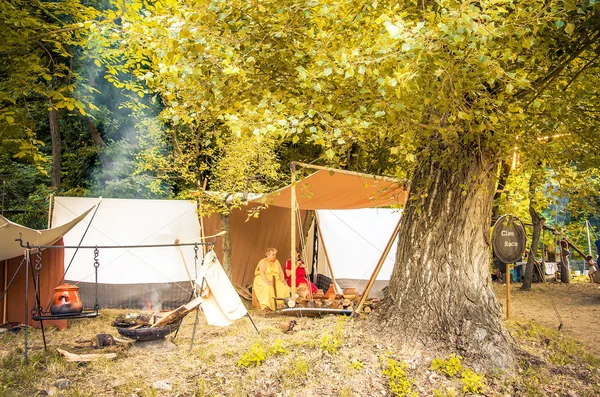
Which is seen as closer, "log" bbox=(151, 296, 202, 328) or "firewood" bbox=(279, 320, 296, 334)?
"log" bbox=(151, 296, 202, 328)

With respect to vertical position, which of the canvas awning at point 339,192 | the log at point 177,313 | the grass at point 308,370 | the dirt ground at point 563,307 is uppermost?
the canvas awning at point 339,192

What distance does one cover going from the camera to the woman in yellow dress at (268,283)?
9070 millimetres

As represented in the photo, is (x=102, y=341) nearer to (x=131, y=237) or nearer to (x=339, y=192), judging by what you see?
(x=131, y=237)

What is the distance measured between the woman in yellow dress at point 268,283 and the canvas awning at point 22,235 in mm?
3248

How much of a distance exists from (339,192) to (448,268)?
343 centimetres

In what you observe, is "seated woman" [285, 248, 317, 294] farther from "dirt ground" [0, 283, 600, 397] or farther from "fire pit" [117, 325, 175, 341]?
"fire pit" [117, 325, 175, 341]

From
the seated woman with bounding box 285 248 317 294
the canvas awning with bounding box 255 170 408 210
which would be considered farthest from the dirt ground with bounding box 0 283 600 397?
the seated woman with bounding box 285 248 317 294

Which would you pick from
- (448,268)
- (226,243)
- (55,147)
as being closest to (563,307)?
(448,268)

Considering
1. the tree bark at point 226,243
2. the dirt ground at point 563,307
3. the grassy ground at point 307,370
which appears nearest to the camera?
the grassy ground at point 307,370

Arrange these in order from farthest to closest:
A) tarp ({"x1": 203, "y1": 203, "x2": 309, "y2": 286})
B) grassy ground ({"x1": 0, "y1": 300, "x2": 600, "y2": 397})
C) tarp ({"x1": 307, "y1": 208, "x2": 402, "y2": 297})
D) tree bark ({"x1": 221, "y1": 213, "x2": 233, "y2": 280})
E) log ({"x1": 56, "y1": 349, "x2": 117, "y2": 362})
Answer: tarp ({"x1": 203, "y1": 203, "x2": 309, "y2": 286}), tree bark ({"x1": 221, "y1": 213, "x2": 233, "y2": 280}), tarp ({"x1": 307, "y1": 208, "x2": 402, "y2": 297}), log ({"x1": 56, "y1": 349, "x2": 117, "y2": 362}), grassy ground ({"x1": 0, "y1": 300, "x2": 600, "y2": 397})

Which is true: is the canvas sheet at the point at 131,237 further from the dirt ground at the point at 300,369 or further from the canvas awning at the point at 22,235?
the dirt ground at the point at 300,369

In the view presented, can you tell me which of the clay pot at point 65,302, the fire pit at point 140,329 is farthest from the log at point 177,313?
the clay pot at point 65,302

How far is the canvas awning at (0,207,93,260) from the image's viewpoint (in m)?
5.95

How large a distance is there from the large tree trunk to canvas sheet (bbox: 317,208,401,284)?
4872 mm
